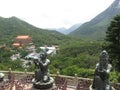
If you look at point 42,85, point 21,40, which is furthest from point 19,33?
point 42,85

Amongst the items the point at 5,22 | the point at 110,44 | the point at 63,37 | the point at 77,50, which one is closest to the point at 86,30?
the point at 63,37

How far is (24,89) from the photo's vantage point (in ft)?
36.1

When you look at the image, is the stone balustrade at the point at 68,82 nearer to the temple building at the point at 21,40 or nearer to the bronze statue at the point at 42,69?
the bronze statue at the point at 42,69

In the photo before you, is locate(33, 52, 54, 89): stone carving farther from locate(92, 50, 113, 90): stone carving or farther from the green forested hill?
the green forested hill

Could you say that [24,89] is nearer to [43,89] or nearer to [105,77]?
[43,89]

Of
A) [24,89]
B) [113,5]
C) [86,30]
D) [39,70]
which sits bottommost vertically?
[24,89]

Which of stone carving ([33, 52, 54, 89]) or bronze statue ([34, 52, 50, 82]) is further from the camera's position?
bronze statue ([34, 52, 50, 82])

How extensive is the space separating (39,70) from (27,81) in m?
2.07

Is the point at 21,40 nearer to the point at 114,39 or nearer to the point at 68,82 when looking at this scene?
the point at 114,39

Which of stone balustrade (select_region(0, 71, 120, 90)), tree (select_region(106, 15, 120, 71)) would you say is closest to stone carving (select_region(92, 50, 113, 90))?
stone balustrade (select_region(0, 71, 120, 90))

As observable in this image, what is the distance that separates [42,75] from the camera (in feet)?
32.5

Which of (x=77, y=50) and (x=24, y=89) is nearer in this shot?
(x=24, y=89)

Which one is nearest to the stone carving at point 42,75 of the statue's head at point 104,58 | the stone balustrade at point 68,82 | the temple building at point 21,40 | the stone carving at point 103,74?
the stone balustrade at point 68,82

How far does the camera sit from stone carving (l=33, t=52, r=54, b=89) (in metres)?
9.73
